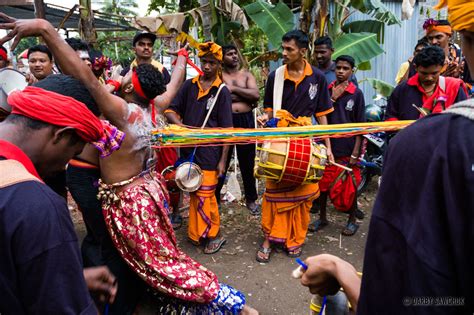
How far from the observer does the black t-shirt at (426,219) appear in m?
0.78

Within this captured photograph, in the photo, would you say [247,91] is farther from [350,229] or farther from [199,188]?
[350,229]

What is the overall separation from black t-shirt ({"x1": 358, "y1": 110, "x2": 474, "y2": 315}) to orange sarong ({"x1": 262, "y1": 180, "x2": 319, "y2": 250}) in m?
3.03

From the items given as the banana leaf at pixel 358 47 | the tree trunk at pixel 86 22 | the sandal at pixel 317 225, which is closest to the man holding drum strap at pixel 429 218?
the sandal at pixel 317 225

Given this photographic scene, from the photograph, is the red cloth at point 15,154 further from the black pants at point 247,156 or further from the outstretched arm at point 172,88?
the black pants at point 247,156

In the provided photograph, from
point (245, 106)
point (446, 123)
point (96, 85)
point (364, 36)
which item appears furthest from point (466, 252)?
point (364, 36)

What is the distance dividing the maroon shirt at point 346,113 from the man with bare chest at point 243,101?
1.14m

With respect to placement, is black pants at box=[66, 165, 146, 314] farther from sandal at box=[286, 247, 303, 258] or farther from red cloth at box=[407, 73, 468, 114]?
red cloth at box=[407, 73, 468, 114]

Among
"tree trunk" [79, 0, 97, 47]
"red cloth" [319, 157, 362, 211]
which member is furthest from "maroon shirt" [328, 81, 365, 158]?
"tree trunk" [79, 0, 97, 47]

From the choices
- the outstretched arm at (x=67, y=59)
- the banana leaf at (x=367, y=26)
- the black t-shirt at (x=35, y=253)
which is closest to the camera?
the black t-shirt at (x=35, y=253)

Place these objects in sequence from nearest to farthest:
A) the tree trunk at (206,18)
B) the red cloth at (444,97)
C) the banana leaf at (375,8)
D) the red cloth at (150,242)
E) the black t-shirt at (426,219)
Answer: the black t-shirt at (426,219) → the red cloth at (150,242) → the red cloth at (444,97) → the tree trunk at (206,18) → the banana leaf at (375,8)

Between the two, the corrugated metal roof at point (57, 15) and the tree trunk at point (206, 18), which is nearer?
the tree trunk at point (206, 18)

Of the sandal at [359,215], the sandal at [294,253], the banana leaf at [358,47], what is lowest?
the sandal at [359,215]

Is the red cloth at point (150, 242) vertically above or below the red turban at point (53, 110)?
below

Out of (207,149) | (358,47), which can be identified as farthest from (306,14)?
(207,149)
